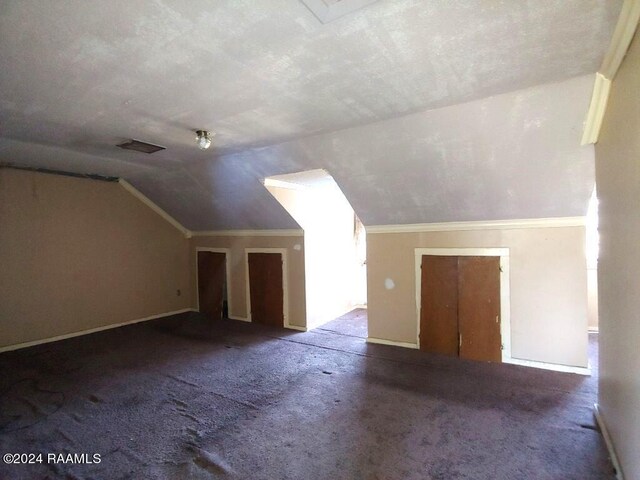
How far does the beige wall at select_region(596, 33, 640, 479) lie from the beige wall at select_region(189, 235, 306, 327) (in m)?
3.86

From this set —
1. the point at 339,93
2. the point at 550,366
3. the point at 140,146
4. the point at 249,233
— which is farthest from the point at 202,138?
the point at 550,366

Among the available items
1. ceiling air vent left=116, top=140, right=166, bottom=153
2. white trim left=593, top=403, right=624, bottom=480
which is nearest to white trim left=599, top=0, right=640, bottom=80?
white trim left=593, top=403, right=624, bottom=480

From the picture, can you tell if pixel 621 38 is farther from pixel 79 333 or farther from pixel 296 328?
pixel 79 333

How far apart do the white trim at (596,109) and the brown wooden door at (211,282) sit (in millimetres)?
5628

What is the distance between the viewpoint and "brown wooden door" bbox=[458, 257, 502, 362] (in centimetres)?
385

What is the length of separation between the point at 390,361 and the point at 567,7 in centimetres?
355

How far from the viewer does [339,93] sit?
2391 millimetres

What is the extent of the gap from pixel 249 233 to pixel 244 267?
0.65 meters

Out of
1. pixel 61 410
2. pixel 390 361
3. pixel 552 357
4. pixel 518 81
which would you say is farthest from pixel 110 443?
pixel 552 357

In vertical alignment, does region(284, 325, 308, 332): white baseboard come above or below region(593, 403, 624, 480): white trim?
below

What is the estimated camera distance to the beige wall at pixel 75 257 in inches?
180

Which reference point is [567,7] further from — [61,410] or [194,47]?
[61,410]

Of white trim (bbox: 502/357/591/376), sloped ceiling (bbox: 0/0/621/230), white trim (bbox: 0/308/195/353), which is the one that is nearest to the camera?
sloped ceiling (bbox: 0/0/621/230)

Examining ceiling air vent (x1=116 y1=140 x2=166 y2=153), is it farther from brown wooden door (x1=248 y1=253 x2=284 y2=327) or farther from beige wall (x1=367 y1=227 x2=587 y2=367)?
beige wall (x1=367 y1=227 x2=587 y2=367)
